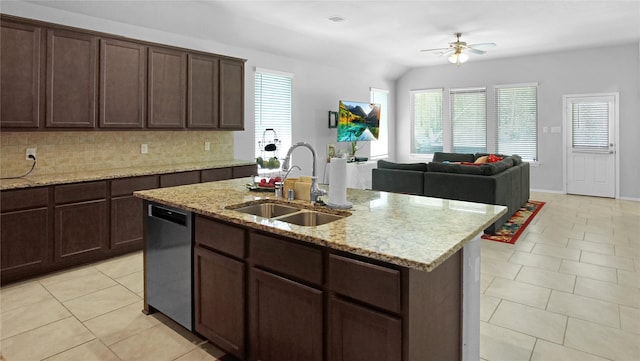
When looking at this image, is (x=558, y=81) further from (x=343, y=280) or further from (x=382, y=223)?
(x=343, y=280)

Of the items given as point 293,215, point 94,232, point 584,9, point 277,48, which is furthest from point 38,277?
point 584,9

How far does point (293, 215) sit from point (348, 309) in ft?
2.83

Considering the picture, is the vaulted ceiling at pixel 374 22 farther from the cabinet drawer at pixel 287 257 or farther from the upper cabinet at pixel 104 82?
the cabinet drawer at pixel 287 257

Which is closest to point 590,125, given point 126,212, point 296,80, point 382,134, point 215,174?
point 382,134

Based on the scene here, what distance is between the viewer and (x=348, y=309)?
166 centimetres

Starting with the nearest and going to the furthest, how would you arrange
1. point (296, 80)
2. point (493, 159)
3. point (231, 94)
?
1. point (231, 94)
2. point (493, 159)
3. point (296, 80)

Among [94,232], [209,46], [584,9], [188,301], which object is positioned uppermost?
[584,9]

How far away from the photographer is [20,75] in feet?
11.8

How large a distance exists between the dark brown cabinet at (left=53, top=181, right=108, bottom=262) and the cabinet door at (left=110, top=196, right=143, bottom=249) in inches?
3.4

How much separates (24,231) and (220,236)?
230 centimetres

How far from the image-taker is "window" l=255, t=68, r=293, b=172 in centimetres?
650

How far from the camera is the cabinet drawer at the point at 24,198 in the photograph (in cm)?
331

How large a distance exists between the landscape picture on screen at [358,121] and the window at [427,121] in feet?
5.33

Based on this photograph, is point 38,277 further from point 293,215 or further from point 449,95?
point 449,95
